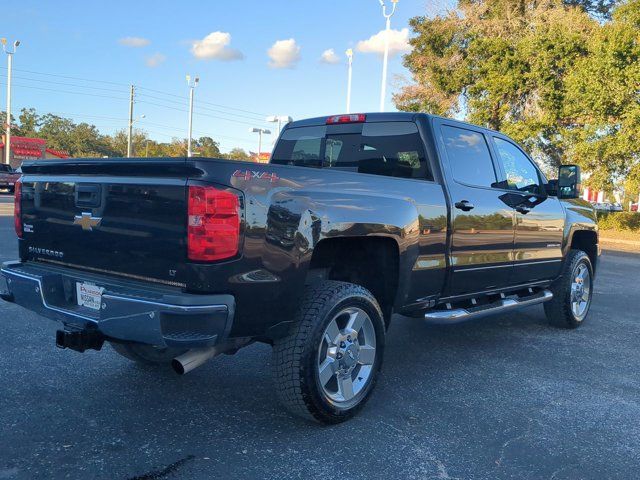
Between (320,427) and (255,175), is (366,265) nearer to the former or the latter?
(320,427)

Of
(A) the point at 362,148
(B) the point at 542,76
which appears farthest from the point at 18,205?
(B) the point at 542,76

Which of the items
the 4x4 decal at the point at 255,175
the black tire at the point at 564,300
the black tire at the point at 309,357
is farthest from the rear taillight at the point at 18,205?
the black tire at the point at 564,300

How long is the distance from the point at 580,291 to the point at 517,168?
6.12ft

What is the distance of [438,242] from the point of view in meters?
4.07

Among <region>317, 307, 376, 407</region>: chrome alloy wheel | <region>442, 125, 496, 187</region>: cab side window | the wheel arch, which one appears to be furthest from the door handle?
<region>317, 307, 376, 407</region>: chrome alloy wheel

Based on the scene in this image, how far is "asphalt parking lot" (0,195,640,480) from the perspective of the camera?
2855 mm

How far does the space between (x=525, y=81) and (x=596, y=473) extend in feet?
67.6

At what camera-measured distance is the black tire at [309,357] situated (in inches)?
123

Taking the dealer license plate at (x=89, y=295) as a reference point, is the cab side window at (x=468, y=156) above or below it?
above

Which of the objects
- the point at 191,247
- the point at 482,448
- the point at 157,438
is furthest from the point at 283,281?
the point at 482,448

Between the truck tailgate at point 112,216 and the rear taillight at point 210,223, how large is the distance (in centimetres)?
6

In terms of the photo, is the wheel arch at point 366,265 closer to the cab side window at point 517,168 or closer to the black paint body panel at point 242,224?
the black paint body panel at point 242,224

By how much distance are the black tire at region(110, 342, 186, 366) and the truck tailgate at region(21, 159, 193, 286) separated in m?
0.91

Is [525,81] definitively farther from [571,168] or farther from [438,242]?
[438,242]
